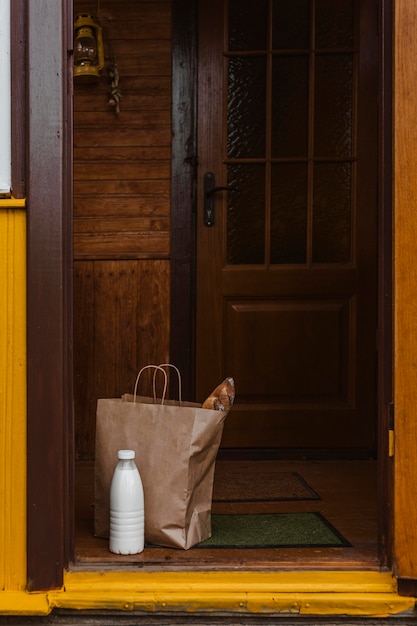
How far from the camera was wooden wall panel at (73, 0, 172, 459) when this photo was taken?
9.73ft

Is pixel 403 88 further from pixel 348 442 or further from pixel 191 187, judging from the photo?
pixel 348 442

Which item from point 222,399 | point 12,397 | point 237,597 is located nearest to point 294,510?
A: point 222,399

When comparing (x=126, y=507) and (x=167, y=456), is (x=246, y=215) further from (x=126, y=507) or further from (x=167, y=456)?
(x=126, y=507)

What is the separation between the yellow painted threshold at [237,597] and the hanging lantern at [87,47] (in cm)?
207

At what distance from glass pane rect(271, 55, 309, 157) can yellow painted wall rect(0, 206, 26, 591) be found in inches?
64.0

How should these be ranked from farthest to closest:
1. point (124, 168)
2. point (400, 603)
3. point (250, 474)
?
point (124, 168), point (250, 474), point (400, 603)

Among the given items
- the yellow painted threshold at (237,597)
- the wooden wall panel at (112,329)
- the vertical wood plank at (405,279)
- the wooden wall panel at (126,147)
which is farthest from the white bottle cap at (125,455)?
the wooden wall panel at (126,147)

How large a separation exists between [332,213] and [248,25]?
888 mm

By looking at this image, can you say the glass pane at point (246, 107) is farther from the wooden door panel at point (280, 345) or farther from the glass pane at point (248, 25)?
the wooden door panel at point (280, 345)

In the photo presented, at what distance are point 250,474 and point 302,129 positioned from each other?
148 cm

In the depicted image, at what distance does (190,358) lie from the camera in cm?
299

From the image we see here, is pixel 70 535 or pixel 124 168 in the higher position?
pixel 124 168

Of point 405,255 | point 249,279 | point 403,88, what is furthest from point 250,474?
point 403,88

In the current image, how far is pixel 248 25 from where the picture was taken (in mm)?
2973
